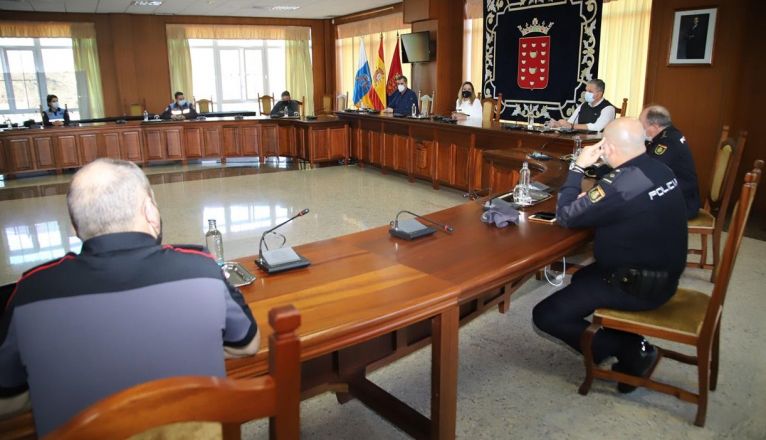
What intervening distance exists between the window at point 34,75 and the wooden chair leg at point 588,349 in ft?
38.9

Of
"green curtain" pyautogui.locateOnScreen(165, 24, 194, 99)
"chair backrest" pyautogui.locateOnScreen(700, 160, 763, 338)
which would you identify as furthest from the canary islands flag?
"chair backrest" pyautogui.locateOnScreen(700, 160, 763, 338)

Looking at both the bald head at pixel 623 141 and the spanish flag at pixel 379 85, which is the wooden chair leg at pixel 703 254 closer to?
the bald head at pixel 623 141

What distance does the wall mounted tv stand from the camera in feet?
29.0

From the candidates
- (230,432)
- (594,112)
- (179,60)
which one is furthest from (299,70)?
(230,432)

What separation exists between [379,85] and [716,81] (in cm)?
638

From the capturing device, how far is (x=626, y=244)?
2238 millimetres

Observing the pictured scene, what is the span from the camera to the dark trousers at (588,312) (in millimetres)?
2293

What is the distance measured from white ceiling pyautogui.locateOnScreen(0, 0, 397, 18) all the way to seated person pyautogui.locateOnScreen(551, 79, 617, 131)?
17.7 ft

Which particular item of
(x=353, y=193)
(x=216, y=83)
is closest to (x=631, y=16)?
(x=353, y=193)

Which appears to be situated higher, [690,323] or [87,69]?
[87,69]

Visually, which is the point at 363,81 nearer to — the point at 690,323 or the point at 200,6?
the point at 200,6

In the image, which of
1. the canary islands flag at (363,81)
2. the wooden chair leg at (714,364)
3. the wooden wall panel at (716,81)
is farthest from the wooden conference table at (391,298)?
the canary islands flag at (363,81)

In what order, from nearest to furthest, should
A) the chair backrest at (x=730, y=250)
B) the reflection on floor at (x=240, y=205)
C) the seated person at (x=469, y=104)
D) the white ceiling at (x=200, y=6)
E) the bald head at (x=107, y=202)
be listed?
the bald head at (x=107, y=202) < the chair backrest at (x=730, y=250) < the reflection on floor at (x=240, y=205) < the seated person at (x=469, y=104) < the white ceiling at (x=200, y=6)

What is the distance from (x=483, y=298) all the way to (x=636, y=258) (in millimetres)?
733
